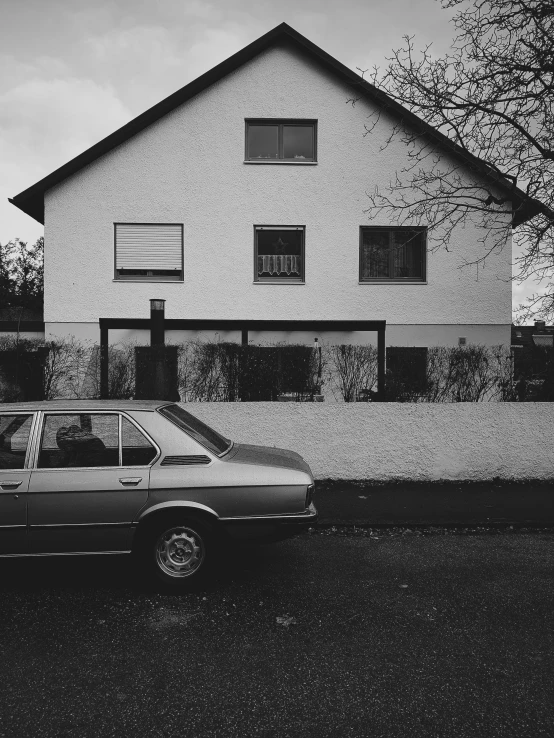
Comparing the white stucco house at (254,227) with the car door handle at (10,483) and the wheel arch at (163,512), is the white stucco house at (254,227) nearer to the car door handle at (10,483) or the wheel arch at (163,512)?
the car door handle at (10,483)

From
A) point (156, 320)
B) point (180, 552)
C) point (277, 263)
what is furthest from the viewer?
point (277, 263)

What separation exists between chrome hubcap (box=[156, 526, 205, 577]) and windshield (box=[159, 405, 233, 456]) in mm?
721

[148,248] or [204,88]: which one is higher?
[204,88]

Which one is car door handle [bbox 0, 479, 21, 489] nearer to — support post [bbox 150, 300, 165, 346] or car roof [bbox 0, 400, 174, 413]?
car roof [bbox 0, 400, 174, 413]

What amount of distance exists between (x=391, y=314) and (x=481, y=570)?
36.5 feet

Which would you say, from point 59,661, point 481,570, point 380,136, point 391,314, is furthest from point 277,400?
point 380,136

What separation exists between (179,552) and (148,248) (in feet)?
39.2

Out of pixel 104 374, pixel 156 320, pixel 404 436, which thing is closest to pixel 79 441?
pixel 104 374

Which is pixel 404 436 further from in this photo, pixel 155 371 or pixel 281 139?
pixel 281 139

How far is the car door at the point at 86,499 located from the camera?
4.50 meters

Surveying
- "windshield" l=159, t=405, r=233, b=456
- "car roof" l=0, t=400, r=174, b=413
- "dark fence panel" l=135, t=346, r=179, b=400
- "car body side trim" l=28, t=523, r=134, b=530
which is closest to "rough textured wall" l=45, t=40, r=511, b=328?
"dark fence panel" l=135, t=346, r=179, b=400

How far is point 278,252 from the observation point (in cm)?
1555

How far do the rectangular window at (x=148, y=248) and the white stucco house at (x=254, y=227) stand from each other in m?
0.04

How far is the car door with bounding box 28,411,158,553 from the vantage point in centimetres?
450
